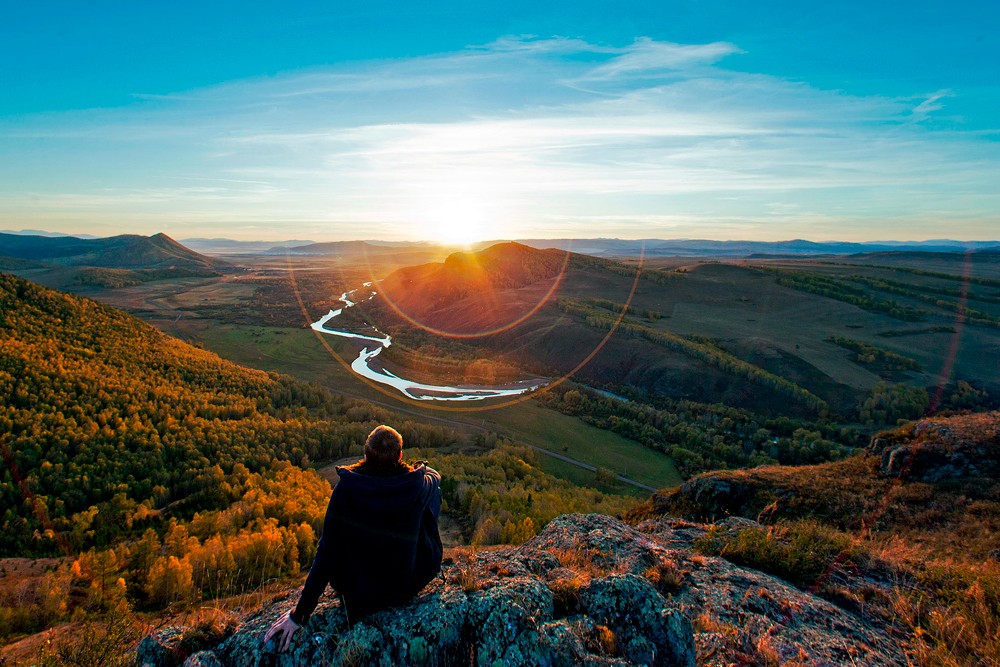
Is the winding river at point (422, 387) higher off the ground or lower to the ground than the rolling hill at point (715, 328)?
lower

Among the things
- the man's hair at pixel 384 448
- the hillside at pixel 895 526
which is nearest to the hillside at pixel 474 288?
the hillside at pixel 895 526

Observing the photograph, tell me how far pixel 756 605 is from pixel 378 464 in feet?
21.8

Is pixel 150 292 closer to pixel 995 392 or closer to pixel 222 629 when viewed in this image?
pixel 222 629

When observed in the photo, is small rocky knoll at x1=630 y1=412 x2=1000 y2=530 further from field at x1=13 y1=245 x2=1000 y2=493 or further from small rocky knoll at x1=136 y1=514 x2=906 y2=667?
field at x1=13 y1=245 x2=1000 y2=493

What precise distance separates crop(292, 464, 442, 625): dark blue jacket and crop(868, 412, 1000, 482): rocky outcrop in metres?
16.1

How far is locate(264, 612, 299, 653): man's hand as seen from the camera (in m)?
5.05

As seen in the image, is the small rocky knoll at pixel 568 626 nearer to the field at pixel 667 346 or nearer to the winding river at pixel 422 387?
the field at pixel 667 346

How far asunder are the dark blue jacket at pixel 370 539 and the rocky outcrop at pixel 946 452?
16.1m

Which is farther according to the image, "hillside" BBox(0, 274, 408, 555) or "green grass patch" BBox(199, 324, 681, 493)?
"green grass patch" BBox(199, 324, 681, 493)

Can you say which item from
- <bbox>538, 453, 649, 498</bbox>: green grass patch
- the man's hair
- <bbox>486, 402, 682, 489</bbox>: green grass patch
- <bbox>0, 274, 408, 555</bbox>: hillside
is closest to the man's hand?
the man's hair

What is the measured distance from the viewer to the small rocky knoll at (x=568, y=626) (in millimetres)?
5227

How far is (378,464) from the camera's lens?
5.26 metres

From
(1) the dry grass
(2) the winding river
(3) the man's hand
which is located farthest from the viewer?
(2) the winding river

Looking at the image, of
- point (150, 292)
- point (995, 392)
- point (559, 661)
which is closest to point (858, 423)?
point (995, 392)
